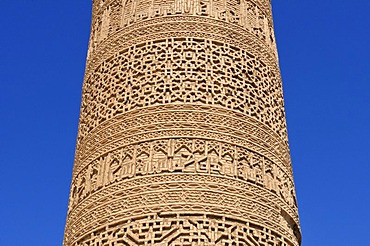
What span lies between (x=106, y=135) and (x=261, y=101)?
3.55 ft

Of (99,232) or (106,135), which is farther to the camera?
(106,135)

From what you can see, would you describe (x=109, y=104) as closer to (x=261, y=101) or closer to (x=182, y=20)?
(x=182, y=20)

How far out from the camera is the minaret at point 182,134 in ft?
11.1

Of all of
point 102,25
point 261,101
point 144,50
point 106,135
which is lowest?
point 106,135

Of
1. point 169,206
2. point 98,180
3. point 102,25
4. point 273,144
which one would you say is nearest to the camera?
point 169,206

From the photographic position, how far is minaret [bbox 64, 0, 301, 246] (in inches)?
134

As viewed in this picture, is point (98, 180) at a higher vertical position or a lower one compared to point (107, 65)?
lower

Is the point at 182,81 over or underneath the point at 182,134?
over

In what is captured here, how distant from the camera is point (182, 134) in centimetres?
364

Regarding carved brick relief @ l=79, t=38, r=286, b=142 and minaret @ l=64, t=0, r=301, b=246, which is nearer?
minaret @ l=64, t=0, r=301, b=246

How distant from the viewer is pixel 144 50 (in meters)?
4.05

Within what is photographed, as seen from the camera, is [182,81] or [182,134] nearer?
[182,134]

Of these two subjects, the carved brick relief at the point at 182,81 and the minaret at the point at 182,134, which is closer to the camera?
the minaret at the point at 182,134

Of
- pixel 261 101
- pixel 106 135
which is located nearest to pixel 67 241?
pixel 106 135
